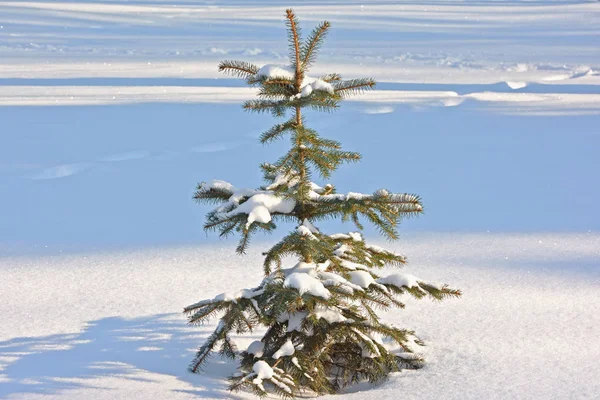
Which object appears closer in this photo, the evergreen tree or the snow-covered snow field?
the evergreen tree

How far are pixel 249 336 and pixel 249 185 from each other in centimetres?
276

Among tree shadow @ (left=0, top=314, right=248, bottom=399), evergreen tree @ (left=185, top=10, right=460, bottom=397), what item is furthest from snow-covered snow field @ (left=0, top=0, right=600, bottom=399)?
evergreen tree @ (left=185, top=10, right=460, bottom=397)

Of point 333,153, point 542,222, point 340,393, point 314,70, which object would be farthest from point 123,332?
point 314,70

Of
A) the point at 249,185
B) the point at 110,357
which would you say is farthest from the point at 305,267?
the point at 249,185

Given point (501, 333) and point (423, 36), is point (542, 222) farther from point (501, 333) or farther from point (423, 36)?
point (423, 36)

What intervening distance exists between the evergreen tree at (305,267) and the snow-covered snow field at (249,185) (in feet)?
0.52

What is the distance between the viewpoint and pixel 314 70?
12.1 meters

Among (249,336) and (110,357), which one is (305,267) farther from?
(110,357)

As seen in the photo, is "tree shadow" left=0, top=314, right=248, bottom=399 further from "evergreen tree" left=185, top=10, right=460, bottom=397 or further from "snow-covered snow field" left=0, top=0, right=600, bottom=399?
"evergreen tree" left=185, top=10, right=460, bottom=397

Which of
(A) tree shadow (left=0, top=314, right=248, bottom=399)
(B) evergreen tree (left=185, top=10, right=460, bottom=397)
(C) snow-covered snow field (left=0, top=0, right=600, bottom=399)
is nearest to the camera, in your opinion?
(B) evergreen tree (left=185, top=10, right=460, bottom=397)

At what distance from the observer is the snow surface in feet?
9.11

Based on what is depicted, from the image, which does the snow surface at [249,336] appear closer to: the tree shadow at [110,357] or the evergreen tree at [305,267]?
the tree shadow at [110,357]

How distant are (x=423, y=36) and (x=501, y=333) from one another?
1491 centimetres

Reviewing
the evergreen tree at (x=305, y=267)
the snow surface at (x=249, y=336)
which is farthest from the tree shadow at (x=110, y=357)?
the evergreen tree at (x=305, y=267)
